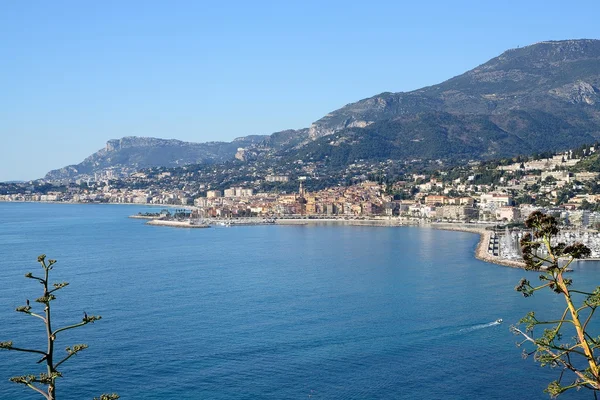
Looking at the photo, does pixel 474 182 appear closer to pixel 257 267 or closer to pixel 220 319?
pixel 257 267

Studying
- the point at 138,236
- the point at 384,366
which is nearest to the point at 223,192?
the point at 138,236

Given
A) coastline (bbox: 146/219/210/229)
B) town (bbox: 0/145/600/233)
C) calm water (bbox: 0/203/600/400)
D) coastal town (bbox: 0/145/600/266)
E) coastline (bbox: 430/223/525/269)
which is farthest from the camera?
coastline (bbox: 146/219/210/229)

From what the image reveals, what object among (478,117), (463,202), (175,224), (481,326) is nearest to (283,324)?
(481,326)

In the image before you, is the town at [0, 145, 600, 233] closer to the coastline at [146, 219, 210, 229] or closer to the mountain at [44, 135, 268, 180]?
the coastline at [146, 219, 210, 229]

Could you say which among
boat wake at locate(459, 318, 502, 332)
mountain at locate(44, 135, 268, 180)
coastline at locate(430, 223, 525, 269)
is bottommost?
boat wake at locate(459, 318, 502, 332)

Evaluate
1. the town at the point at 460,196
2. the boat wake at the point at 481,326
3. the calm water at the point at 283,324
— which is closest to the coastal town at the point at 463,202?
the town at the point at 460,196

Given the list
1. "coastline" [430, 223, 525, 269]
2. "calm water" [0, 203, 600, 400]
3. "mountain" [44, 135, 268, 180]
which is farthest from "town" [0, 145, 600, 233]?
"mountain" [44, 135, 268, 180]

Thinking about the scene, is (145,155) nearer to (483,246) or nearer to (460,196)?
(460,196)
